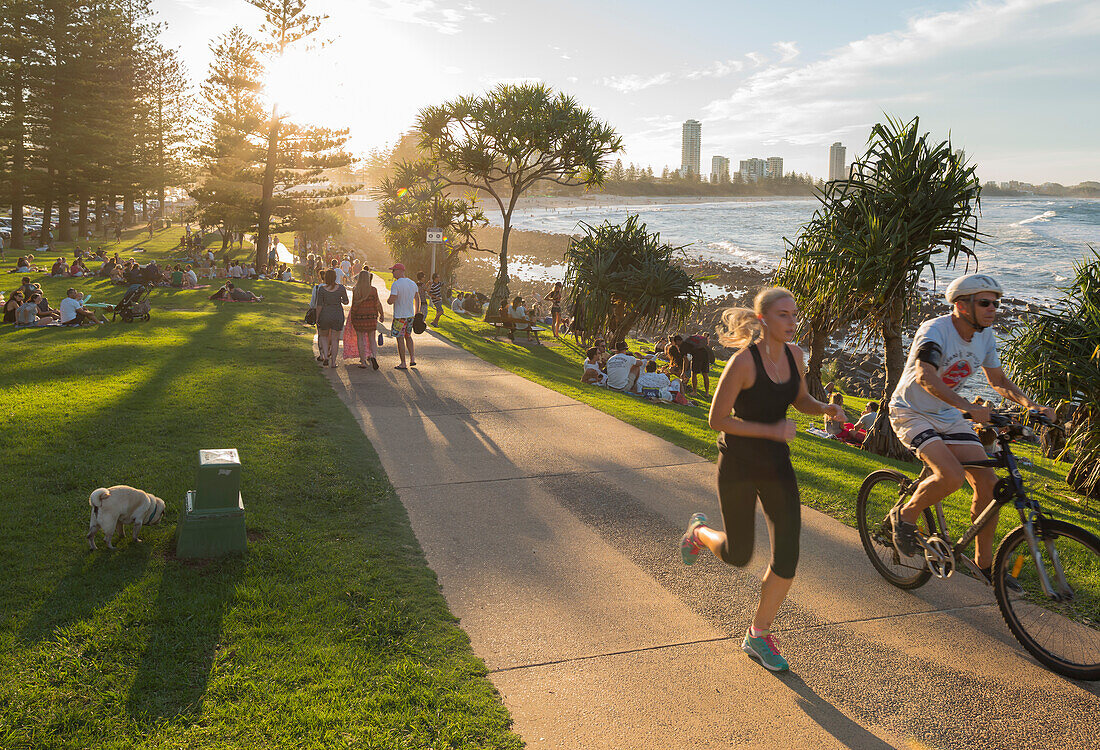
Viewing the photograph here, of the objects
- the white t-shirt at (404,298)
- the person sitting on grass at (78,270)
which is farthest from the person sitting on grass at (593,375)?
the person sitting on grass at (78,270)

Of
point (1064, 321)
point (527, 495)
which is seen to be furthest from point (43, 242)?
point (1064, 321)

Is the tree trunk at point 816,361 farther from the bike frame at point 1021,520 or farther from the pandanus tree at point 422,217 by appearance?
the pandanus tree at point 422,217

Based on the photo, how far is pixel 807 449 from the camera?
8938 millimetres

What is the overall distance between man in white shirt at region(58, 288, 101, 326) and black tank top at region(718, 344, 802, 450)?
15.2 metres

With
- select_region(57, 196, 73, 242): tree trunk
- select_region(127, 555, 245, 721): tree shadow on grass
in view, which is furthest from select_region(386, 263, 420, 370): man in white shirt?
select_region(57, 196, 73, 242): tree trunk

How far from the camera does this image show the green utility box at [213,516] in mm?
4586

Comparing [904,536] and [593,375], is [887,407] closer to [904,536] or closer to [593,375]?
[593,375]

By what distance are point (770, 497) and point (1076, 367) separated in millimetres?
6737

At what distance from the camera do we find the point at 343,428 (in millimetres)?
8281

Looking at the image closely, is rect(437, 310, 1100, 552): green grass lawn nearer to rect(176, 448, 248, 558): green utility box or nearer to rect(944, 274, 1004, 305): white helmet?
rect(944, 274, 1004, 305): white helmet

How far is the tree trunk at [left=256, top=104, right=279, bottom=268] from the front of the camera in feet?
101

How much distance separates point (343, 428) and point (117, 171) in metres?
39.4

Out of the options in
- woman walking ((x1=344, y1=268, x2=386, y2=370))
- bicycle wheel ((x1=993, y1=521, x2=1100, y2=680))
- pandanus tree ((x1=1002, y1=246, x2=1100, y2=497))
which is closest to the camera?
bicycle wheel ((x1=993, y1=521, x2=1100, y2=680))

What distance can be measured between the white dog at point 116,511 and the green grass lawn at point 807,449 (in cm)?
518
